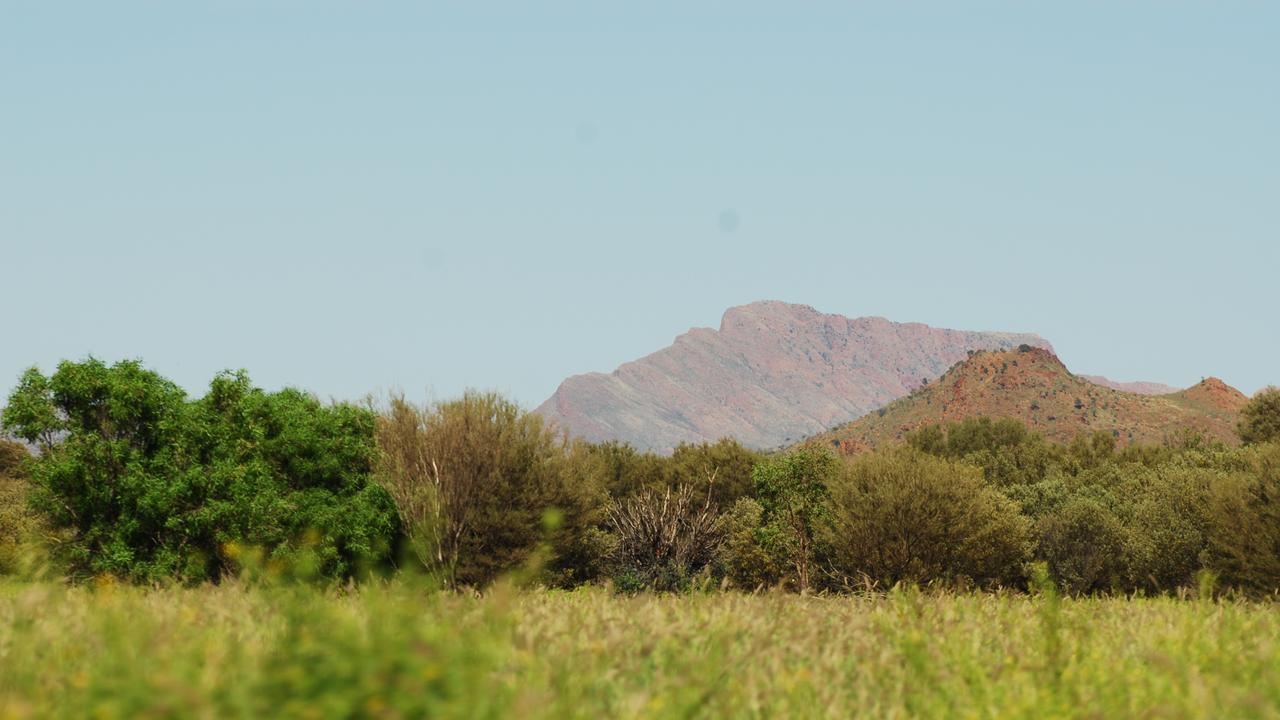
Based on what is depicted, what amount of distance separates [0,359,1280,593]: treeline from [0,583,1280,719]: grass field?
48.0 feet

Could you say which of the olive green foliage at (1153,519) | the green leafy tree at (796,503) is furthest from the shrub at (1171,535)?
the green leafy tree at (796,503)

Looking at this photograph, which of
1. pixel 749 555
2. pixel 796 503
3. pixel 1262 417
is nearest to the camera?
pixel 749 555

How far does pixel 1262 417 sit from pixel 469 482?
8100 cm

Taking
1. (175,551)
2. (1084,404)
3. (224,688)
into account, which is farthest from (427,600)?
(1084,404)

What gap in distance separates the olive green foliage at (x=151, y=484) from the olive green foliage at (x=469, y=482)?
233 centimetres

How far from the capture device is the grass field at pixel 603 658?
5164 millimetres

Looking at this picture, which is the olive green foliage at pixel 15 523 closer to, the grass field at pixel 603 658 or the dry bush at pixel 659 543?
the dry bush at pixel 659 543

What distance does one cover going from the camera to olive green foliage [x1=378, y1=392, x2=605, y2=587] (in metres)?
38.2

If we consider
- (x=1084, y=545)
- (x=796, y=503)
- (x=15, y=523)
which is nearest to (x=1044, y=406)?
(x=1084, y=545)

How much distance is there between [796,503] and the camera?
53000mm

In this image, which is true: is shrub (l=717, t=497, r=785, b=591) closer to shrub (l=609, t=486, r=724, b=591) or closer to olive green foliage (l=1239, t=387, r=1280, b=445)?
shrub (l=609, t=486, r=724, b=591)

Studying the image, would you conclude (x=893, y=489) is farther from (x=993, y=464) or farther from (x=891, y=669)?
(x=993, y=464)

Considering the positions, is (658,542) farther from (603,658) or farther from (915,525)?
(603,658)

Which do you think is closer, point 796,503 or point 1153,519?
point 1153,519
